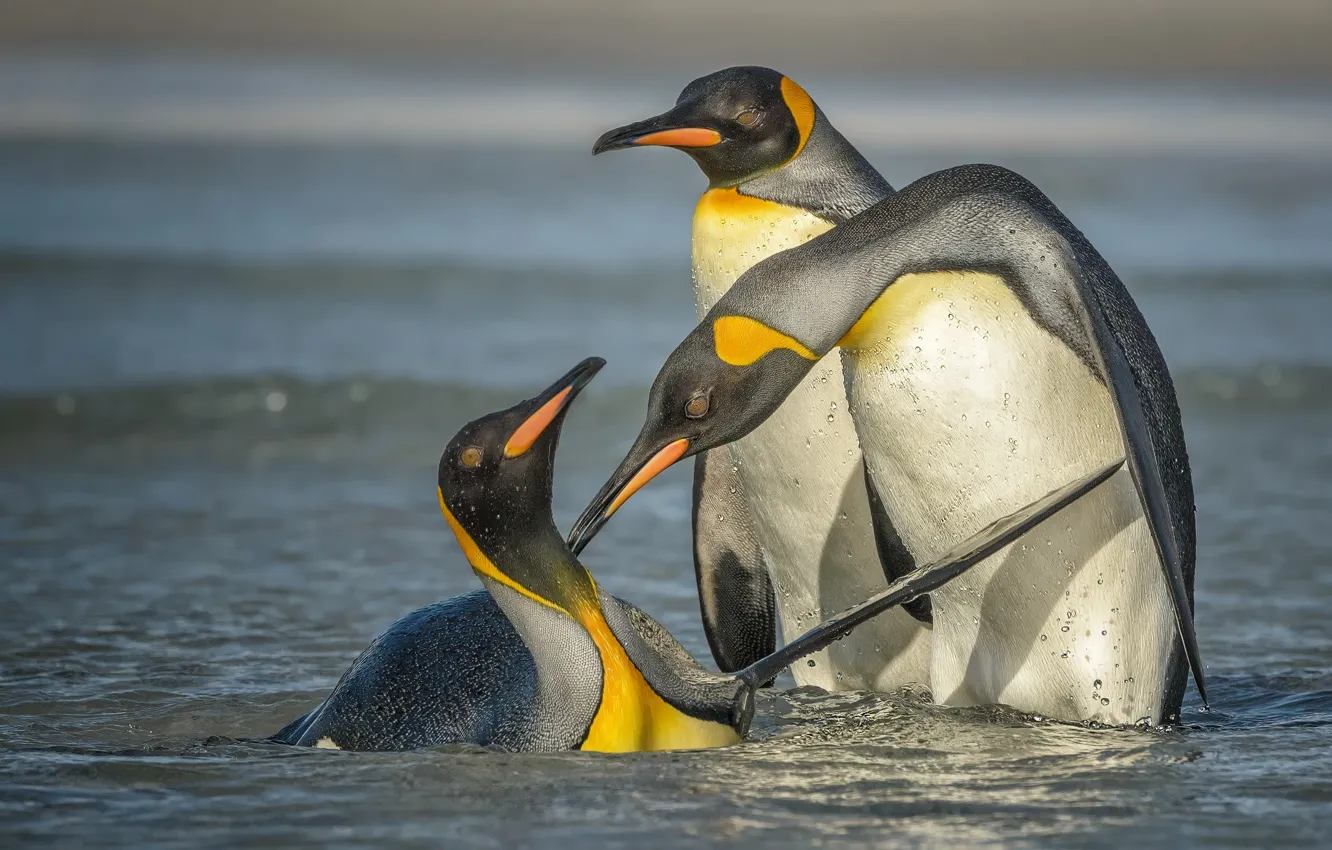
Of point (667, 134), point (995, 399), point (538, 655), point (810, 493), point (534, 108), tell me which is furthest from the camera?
point (534, 108)

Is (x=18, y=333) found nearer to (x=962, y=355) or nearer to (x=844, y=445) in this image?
(x=844, y=445)

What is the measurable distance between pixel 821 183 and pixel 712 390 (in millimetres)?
966

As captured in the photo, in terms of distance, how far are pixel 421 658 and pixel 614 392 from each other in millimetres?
5015

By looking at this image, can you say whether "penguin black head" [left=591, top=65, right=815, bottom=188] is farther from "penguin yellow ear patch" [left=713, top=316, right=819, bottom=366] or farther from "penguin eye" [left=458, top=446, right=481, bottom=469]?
"penguin eye" [left=458, top=446, right=481, bottom=469]

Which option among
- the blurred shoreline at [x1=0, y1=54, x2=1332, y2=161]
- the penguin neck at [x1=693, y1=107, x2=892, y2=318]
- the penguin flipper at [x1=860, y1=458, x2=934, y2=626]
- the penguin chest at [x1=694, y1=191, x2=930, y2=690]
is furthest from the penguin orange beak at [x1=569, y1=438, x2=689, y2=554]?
the blurred shoreline at [x1=0, y1=54, x2=1332, y2=161]

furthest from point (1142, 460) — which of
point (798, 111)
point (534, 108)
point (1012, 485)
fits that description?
point (534, 108)

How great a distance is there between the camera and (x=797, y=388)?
165 inches

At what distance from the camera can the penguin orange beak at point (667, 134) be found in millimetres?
4137

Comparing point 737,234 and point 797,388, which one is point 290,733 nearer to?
point 797,388

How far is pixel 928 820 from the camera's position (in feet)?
10.2

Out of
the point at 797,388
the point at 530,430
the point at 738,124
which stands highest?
the point at 738,124

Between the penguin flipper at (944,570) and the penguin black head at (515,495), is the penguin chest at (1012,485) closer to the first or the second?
the penguin flipper at (944,570)

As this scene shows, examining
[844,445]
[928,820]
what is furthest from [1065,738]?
[844,445]

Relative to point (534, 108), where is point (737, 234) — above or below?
below
